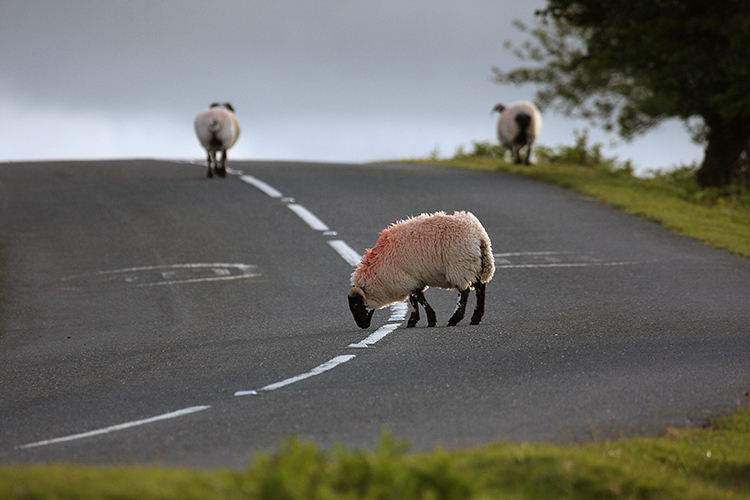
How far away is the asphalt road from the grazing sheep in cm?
35

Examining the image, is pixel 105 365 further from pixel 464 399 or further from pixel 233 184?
pixel 233 184

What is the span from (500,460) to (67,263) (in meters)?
10.7

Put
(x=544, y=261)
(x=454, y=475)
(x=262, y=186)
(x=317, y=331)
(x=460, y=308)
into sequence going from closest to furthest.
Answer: (x=454, y=475) < (x=460, y=308) < (x=317, y=331) < (x=544, y=261) < (x=262, y=186)

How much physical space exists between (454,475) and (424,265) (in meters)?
5.34

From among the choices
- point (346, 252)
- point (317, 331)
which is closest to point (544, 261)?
point (346, 252)

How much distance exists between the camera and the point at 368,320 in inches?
374

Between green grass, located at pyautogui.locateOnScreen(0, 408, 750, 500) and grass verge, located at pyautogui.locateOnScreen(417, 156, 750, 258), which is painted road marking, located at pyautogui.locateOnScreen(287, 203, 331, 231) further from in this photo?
green grass, located at pyautogui.locateOnScreen(0, 408, 750, 500)

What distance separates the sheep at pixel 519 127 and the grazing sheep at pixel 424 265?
664 inches

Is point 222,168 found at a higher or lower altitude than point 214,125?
lower

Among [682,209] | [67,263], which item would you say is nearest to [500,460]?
[67,263]

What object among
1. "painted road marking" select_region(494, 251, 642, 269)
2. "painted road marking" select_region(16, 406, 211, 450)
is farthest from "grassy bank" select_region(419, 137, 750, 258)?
"painted road marking" select_region(16, 406, 211, 450)

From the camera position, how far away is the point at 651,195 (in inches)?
830

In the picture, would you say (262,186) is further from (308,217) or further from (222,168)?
(308,217)

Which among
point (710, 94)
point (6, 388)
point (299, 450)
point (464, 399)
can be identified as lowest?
point (6, 388)
